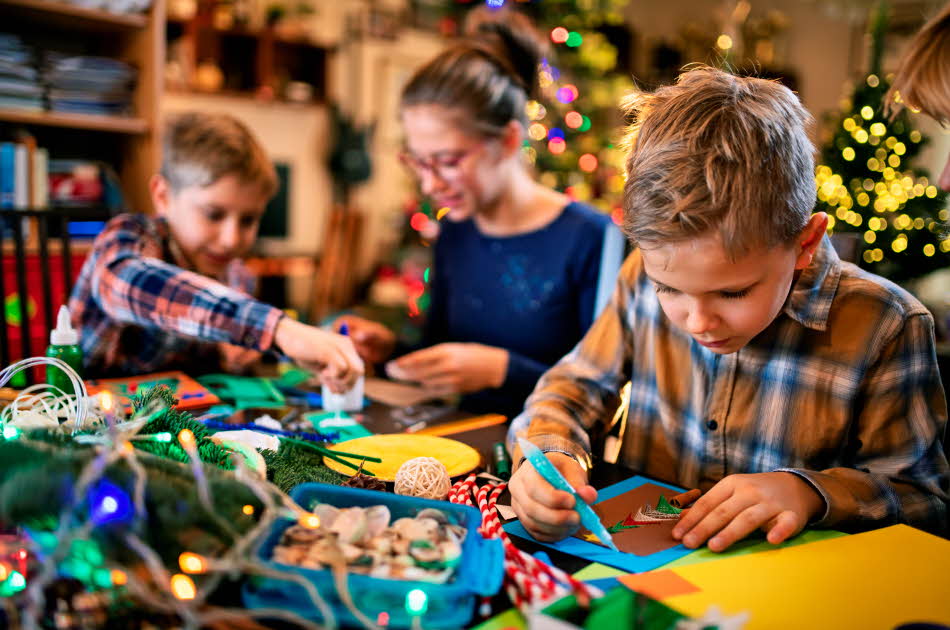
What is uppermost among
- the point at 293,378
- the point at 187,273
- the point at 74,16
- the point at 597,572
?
the point at 74,16

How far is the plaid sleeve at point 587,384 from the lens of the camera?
3.29ft

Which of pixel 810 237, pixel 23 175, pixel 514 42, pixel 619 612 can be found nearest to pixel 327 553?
pixel 619 612

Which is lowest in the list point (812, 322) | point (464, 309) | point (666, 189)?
point (464, 309)

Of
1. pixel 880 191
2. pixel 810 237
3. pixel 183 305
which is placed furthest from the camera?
pixel 880 191

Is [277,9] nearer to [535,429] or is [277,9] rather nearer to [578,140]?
[578,140]

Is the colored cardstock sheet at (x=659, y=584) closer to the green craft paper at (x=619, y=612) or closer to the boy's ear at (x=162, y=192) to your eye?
the green craft paper at (x=619, y=612)

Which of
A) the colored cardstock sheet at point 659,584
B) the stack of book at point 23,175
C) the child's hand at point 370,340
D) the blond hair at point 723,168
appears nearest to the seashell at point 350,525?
the colored cardstock sheet at point 659,584

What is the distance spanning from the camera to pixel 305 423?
1093 millimetres

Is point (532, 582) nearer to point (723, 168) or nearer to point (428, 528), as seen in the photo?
point (428, 528)

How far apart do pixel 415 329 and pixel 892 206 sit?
2209 millimetres

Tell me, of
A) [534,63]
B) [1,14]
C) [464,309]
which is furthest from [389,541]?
[1,14]

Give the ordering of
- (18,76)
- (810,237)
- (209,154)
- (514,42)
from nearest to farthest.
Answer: (810,237), (209,154), (514,42), (18,76)

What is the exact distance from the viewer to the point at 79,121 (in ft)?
8.03

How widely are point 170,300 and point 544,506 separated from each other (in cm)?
82
